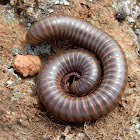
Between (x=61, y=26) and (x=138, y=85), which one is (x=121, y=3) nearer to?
(x=61, y=26)

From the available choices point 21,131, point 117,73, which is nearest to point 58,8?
point 117,73

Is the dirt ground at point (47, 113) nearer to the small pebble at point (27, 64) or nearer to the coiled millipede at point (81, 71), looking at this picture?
the small pebble at point (27, 64)

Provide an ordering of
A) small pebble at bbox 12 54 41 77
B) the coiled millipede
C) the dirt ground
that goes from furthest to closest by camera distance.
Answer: small pebble at bbox 12 54 41 77 < the coiled millipede < the dirt ground

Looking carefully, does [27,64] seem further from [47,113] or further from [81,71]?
[81,71]

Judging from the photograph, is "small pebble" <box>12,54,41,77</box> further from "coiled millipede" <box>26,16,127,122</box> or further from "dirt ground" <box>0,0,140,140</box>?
"coiled millipede" <box>26,16,127,122</box>

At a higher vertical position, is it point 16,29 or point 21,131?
point 16,29

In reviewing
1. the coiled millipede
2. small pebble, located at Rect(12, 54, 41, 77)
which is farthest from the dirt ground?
the coiled millipede
